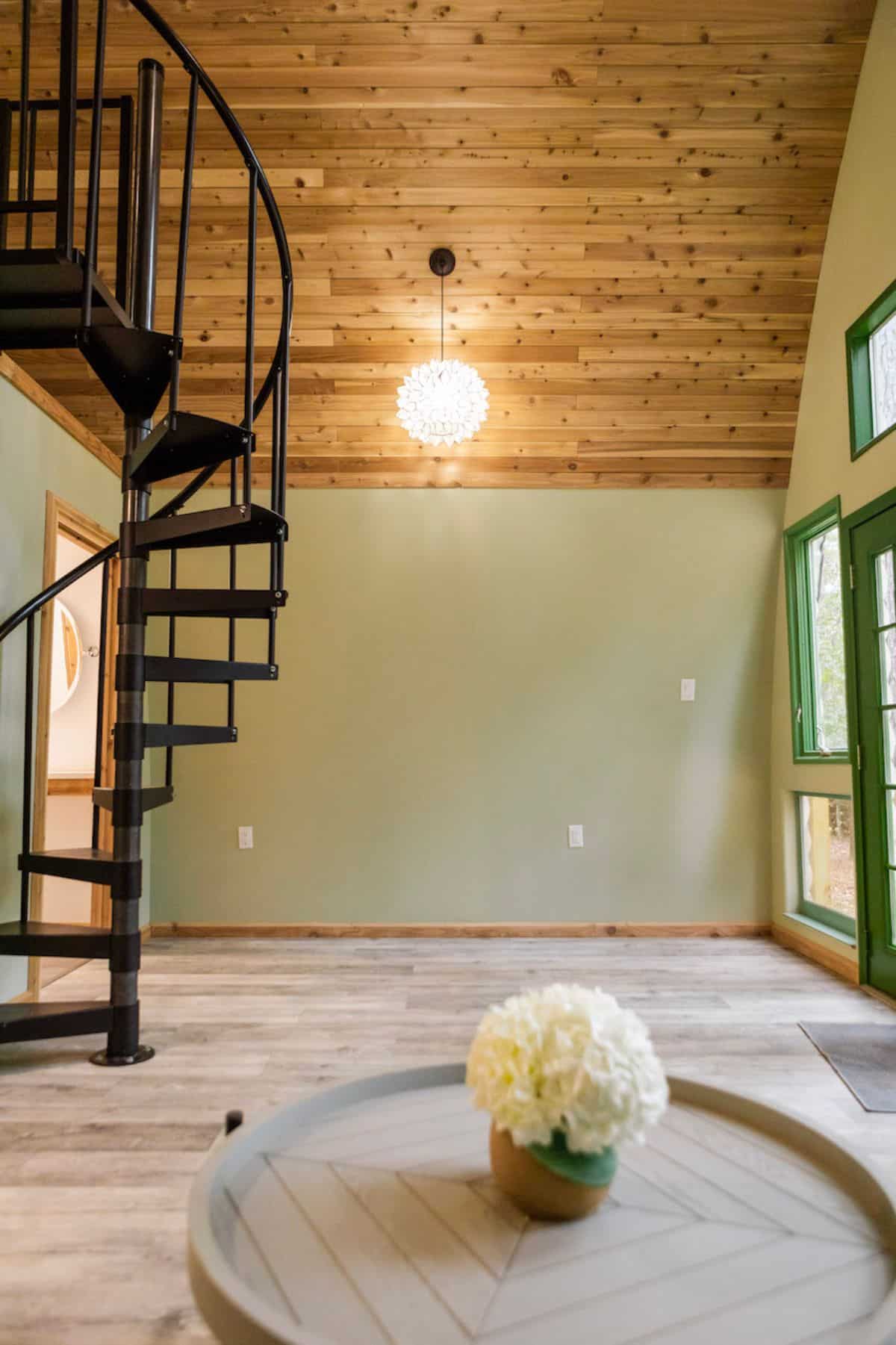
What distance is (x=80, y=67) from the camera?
3.75 meters

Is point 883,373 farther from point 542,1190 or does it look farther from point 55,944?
point 55,944

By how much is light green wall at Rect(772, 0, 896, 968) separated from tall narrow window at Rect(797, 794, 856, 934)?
64mm

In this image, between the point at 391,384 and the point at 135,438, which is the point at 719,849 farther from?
the point at 135,438

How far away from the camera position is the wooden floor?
1781 mm

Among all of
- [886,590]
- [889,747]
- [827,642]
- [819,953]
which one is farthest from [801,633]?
[819,953]

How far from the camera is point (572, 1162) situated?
1074 millimetres

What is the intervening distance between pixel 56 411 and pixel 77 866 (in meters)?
1.98

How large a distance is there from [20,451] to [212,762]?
6.49ft

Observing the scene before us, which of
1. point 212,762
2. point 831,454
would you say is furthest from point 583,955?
point 831,454

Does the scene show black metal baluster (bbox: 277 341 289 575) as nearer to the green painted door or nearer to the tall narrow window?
the green painted door

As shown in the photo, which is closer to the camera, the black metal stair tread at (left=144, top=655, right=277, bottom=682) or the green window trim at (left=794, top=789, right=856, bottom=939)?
the black metal stair tread at (left=144, top=655, right=277, bottom=682)

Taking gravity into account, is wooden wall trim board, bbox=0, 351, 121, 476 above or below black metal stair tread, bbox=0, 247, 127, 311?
above

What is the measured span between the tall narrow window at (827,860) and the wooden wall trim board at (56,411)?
3907 millimetres

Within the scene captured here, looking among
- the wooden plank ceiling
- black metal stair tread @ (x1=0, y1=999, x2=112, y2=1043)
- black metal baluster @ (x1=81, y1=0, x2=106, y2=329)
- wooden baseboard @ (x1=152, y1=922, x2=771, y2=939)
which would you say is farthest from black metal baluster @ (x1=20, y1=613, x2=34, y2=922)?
the wooden plank ceiling
